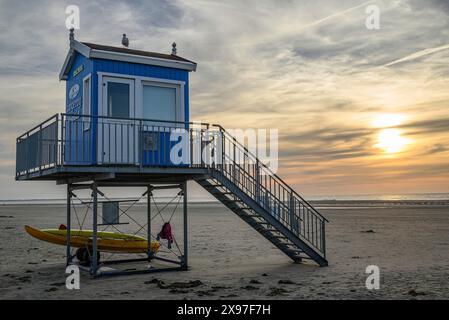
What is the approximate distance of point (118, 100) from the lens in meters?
15.7

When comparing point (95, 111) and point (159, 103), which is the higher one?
point (159, 103)

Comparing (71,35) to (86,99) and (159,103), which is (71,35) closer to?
(86,99)

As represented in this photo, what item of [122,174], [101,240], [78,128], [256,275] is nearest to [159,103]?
[78,128]

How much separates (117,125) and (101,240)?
4660 millimetres

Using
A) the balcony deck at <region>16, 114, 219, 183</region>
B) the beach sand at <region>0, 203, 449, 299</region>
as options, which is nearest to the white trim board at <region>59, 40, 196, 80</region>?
the balcony deck at <region>16, 114, 219, 183</region>

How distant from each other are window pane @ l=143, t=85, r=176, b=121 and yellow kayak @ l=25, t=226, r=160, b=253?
16.0 feet

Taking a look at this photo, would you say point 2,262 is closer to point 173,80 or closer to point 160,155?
point 160,155

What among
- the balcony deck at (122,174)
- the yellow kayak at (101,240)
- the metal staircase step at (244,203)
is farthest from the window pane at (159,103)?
the yellow kayak at (101,240)

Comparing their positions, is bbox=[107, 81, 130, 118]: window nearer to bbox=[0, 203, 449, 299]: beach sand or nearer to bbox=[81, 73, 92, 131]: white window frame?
bbox=[81, 73, 92, 131]: white window frame

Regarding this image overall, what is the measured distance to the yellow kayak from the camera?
17.4 m

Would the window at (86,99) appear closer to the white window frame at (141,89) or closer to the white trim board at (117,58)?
the white window frame at (141,89)

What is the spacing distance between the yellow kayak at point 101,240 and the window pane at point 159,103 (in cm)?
487

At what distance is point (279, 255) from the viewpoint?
20.4 m
